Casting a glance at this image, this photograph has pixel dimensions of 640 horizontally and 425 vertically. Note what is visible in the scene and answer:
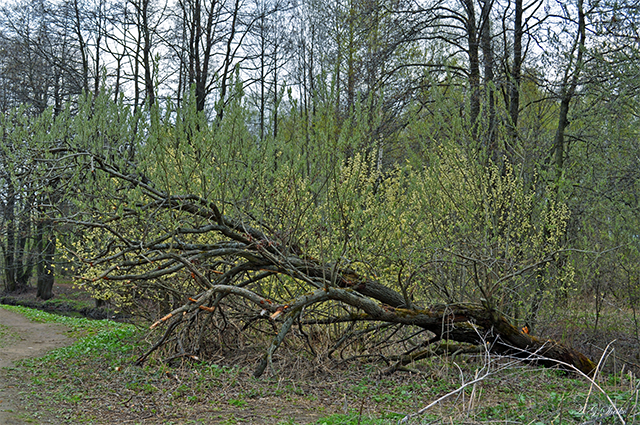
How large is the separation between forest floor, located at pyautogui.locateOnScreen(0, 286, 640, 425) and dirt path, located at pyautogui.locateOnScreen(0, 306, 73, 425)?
0.03 meters

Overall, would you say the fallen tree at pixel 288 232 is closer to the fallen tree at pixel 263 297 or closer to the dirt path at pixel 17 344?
the fallen tree at pixel 263 297

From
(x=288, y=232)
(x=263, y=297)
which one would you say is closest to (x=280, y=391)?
(x=263, y=297)

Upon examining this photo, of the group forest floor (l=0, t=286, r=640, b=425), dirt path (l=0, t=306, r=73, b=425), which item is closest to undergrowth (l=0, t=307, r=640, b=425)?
forest floor (l=0, t=286, r=640, b=425)

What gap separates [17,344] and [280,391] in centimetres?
637

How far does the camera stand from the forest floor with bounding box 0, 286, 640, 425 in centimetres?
421

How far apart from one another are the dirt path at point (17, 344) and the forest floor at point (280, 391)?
30 millimetres

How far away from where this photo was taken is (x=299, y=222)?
5.93 meters

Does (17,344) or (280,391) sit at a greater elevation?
(280,391)

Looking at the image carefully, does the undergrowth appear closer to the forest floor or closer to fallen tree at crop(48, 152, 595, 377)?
the forest floor

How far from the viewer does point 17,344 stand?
9148 millimetres

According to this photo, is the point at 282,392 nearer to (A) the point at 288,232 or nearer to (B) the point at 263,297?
(B) the point at 263,297

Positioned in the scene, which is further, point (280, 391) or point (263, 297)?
point (263, 297)

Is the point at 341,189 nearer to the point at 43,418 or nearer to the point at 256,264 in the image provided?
the point at 256,264

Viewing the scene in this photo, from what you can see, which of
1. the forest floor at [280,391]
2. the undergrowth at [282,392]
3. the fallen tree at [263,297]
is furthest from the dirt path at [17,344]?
the fallen tree at [263,297]
